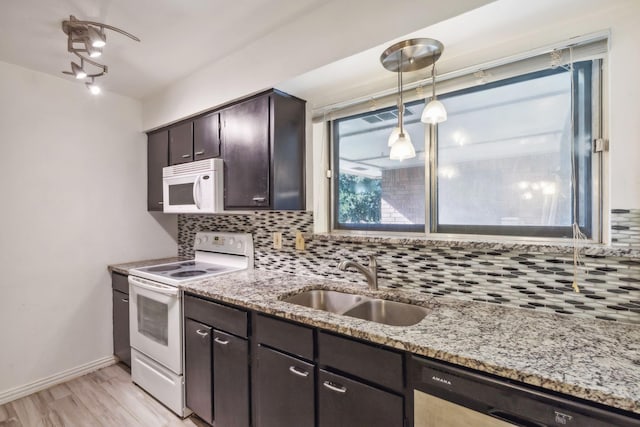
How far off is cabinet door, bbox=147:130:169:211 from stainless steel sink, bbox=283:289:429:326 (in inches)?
72.3

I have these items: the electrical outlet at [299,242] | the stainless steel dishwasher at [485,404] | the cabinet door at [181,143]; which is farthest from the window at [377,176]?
the cabinet door at [181,143]

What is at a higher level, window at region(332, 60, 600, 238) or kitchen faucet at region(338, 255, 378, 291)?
window at region(332, 60, 600, 238)

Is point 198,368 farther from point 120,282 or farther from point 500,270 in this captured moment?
point 500,270

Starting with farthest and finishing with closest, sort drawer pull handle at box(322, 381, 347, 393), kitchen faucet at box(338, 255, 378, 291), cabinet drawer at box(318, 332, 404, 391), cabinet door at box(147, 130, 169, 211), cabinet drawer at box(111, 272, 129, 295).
→ cabinet door at box(147, 130, 169, 211)
cabinet drawer at box(111, 272, 129, 295)
kitchen faucet at box(338, 255, 378, 291)
drawer pull handle at box(322, 381, 347, 393)
cabinet drawer at box(318, 332, 404, 391)

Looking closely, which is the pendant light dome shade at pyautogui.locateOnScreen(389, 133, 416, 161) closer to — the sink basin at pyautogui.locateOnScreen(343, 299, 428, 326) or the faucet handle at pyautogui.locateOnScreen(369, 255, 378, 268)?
the faucet handle at pyautogui.locateOnScreen(369, 255, 378, 268)

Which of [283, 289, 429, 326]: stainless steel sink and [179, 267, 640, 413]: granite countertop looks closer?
[179, 267, 640, 413]: granite countertop

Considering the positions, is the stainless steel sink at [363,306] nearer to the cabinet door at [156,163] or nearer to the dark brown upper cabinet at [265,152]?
the dark brown upper cabinet at [265,152]

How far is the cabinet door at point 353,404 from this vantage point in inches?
43.3

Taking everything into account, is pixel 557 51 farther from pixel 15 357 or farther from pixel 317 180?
pixel 15 357

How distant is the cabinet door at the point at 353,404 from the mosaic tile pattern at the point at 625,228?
3.52 ft

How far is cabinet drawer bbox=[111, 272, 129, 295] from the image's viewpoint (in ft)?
8.29

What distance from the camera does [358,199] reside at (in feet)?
6.94

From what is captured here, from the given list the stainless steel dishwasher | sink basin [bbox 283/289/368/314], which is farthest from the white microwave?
the stainless steel dishwasher

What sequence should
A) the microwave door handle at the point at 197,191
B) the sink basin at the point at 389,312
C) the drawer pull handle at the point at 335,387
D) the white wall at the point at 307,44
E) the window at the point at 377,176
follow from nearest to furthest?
the drawer pull handle at the point at 335,387 → the white wall at the point at 307,44 → the sink basin at the point at 389,312 → the window at the point at 377,176 → the microwave door handle at the point at 197,191
